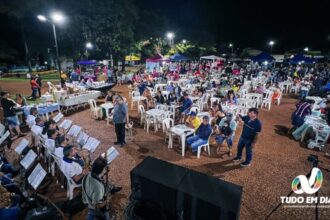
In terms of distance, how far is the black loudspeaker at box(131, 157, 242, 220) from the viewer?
10.8 ft

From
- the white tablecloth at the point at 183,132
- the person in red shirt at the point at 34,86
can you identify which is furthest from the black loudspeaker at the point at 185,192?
the person in red shirt at the point at 34,86

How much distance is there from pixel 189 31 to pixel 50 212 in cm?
4359

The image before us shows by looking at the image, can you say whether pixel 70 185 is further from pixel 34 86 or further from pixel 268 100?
pixel 34 86

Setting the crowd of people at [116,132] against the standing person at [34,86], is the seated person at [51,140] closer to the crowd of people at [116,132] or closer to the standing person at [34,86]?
the crowd of people at [116,132]

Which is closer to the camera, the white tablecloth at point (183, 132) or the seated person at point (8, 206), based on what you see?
the seated person at point (8, 206)

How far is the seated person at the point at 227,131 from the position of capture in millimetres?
7110

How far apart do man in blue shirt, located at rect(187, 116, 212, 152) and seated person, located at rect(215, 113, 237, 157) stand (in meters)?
0.54

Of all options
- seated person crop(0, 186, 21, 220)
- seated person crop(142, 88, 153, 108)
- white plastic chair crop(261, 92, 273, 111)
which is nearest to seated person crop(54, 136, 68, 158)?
seated person crop(0, 186, 21, 220)

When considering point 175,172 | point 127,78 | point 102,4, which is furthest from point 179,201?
point 102,4

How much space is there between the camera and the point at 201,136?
7.07m

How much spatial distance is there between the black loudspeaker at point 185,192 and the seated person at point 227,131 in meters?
3.55

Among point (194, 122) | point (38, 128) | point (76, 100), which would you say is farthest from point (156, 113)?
point (76, 100)

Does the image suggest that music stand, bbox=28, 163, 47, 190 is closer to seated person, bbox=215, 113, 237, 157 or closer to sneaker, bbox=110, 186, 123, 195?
sneaker, bbox=110, 186, 123, 195

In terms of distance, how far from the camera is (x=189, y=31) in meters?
43.3
